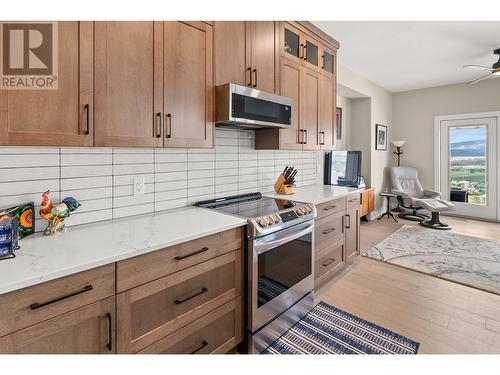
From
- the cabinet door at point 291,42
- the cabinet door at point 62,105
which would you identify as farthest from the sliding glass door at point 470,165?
the cabinet door at point 62,105

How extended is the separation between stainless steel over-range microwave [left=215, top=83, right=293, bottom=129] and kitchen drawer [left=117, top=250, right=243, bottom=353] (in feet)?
3.03

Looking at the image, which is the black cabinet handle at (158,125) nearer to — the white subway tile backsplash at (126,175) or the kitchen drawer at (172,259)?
the white subway tile backsplash at (126,175)

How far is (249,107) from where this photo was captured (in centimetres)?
196

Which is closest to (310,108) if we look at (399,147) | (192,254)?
(192,254)

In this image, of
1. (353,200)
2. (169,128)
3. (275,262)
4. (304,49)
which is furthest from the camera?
(353,200)

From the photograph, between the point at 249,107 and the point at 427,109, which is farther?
the point at 427,109

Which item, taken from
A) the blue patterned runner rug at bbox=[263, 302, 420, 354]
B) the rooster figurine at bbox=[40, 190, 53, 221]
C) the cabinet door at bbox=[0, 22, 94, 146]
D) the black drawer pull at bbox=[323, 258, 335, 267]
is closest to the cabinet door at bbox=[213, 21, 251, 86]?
the cabinet door at bbox=[0, 22, 94, 146]

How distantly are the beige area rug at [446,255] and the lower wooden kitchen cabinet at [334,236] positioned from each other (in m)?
0.70

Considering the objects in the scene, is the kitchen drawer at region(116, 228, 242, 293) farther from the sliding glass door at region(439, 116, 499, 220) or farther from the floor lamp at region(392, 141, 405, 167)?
→ the sliding glass door at region(439, 116, 499, 220)

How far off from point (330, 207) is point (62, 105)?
216cm

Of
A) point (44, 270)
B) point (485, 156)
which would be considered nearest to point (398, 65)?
point (485, 156)

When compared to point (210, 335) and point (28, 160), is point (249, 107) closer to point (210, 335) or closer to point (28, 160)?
point (28, 160)

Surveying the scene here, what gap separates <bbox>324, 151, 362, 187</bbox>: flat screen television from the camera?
4.30 metres

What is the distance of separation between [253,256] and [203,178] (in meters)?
0.82
